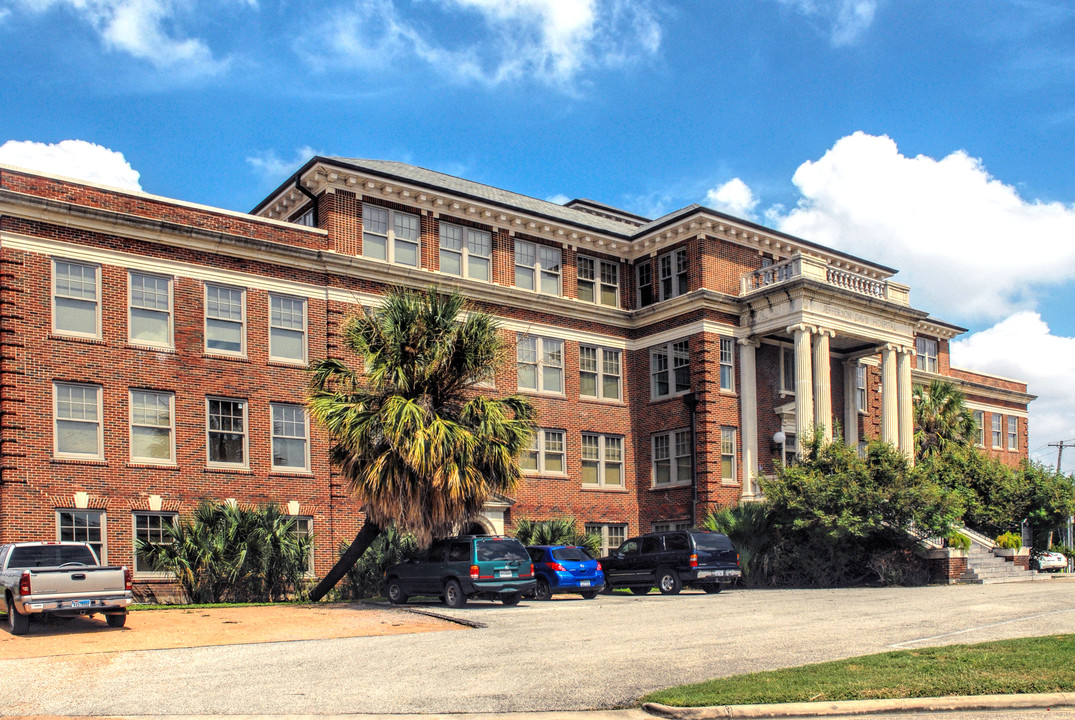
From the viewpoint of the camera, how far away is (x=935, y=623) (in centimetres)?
1747

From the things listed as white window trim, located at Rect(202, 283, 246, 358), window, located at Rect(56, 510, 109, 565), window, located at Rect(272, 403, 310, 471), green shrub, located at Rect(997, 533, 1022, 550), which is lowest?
green shrub, located at Rect(997, 533, 1022, 550)

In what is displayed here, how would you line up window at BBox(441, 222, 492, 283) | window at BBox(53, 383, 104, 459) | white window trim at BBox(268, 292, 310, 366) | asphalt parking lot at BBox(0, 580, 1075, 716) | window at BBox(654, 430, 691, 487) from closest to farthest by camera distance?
asphalt parking lot at BBox(0, 580, 1075, 716)
window at BBox(53, 383, 104, 459)
white window trim at BBox(268, 292, 310, 366)
window at BBox(441, 222, 492, 283)
window at BBox(654, 430, 691, 487)

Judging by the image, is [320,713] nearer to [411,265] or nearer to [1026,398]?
[411,265]

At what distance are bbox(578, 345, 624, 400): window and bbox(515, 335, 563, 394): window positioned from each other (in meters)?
0.97

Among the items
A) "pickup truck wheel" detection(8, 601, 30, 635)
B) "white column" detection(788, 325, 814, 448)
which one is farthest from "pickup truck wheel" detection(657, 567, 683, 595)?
"pickup truck wheel" detection(8, 601, 30, 635)

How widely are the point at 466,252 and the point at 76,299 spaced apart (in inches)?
495

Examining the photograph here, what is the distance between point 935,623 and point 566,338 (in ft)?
69.7

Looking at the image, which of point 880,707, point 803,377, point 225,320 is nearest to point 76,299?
point 225,320

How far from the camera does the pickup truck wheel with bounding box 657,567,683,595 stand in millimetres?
→ 27234

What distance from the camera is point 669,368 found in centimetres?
3791

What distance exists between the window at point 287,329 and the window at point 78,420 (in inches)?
202

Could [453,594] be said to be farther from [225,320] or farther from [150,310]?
[150,310]

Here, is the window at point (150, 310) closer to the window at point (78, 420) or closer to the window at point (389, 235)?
the window at point (78, 420)

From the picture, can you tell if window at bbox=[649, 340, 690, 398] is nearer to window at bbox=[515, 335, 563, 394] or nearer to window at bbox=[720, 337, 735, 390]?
window at bbox=[720, 337, 735, 390]
